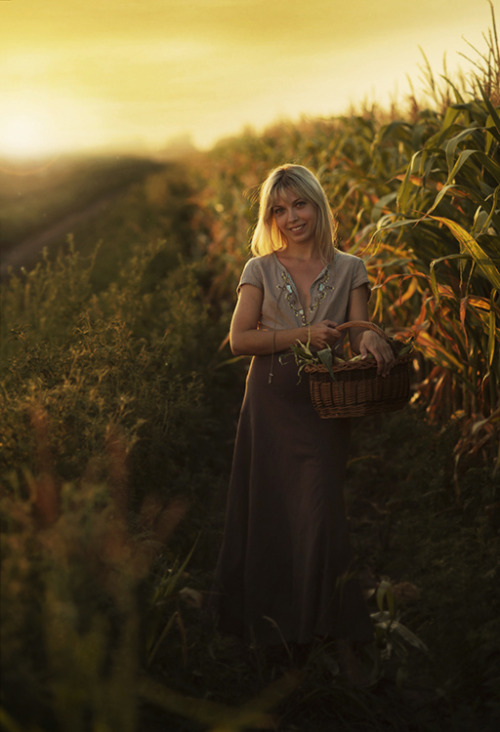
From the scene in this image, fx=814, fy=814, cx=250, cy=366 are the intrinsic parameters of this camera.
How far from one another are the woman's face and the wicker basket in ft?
1.46

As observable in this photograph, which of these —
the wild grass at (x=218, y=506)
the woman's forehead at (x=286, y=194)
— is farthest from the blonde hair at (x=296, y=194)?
the wild grass at (x=218, y=506)

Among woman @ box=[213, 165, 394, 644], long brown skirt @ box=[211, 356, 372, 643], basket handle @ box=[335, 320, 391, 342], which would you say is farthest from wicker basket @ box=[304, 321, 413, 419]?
long brown skirt @ box=[211, 356, 372, 643]

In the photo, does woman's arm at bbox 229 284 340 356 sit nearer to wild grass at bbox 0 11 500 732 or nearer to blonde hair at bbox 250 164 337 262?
blonde hair at bbox 250 164 337 262

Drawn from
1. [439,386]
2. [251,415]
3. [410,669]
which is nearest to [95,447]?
[251,415]

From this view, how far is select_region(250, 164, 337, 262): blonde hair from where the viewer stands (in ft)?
9.60

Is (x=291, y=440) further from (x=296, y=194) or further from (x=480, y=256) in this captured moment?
(x=480, y=256)

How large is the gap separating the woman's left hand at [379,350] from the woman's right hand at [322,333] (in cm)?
A: 10

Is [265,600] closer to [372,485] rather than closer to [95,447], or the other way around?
[95,447]

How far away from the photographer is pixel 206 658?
8.55 feet

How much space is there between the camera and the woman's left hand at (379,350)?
8.73 ft

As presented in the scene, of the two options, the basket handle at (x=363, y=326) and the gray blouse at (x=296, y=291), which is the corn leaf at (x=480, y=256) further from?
the basket handle at (x=363, y=326)

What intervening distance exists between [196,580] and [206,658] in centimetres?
84

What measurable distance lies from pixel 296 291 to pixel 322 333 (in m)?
0.33

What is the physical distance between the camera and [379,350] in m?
2.68
